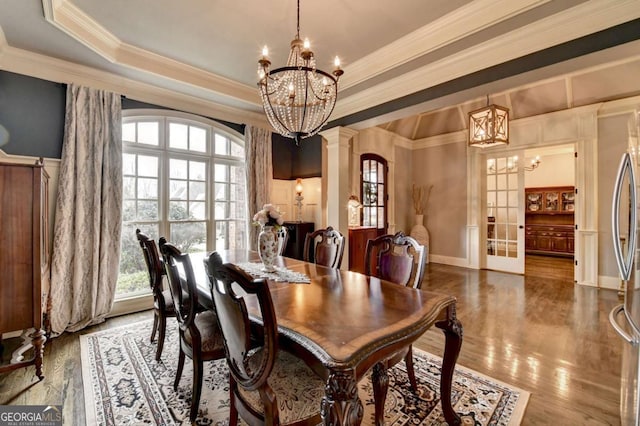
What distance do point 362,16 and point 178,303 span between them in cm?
271

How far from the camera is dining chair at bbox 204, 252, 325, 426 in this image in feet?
3.46

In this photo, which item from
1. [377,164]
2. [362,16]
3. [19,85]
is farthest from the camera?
[377,164]

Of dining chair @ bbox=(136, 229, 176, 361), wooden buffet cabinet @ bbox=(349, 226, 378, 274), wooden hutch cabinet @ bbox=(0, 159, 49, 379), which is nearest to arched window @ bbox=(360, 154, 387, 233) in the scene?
wooden buffet cabinet @ bbox=(349, 226, 378, 274)

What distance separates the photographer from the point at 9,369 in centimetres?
198

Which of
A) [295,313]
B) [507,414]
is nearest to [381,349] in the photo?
[295,313]

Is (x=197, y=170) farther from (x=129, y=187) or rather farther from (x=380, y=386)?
(x=380, y=386)

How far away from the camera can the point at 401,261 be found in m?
2.14

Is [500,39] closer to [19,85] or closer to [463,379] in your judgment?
[463,379]

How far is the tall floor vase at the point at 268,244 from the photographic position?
2.17m

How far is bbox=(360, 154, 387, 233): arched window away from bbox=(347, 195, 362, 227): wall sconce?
309 millimetres

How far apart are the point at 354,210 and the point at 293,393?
4210 mm

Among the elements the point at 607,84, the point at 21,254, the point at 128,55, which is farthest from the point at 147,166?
the point at 607,84

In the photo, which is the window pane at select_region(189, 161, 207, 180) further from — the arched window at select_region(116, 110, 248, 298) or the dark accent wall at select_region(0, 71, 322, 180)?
the dark accent wall at select_region(0, 71, 322, 180)

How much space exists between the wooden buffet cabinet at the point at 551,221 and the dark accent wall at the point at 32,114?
10003 mm
